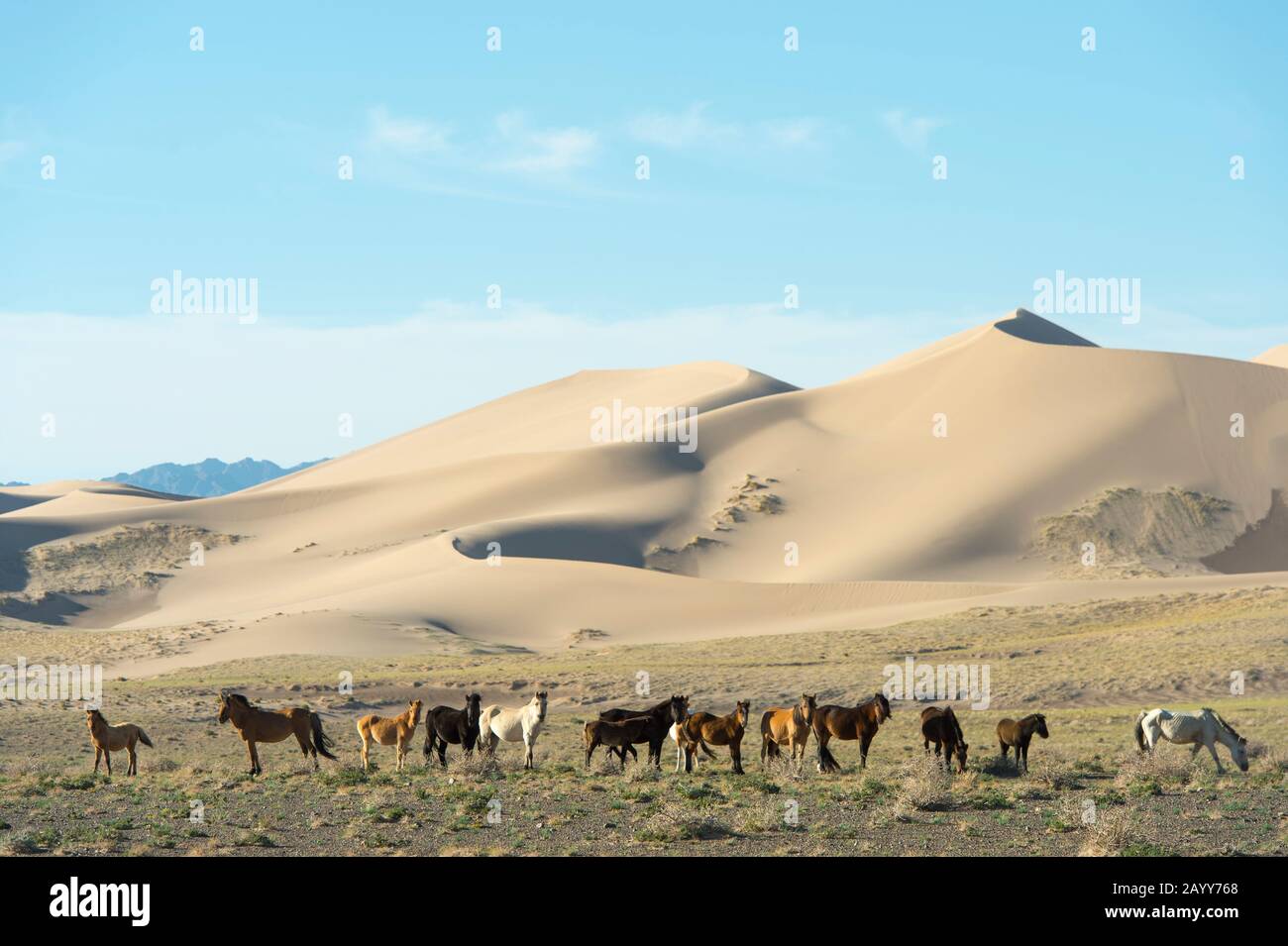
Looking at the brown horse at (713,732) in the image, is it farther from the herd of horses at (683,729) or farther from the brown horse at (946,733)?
the brown horse at (946,733)

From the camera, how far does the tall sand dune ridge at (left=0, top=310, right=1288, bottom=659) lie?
56.9m

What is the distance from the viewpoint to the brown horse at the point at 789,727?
17938 mm

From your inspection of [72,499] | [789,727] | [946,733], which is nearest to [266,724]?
[789,727]

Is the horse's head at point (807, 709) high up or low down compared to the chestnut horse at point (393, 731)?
up

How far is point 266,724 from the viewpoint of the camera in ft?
59.8

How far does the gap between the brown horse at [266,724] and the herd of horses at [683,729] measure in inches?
0.6

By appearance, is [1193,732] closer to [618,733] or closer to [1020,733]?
[1020,733]

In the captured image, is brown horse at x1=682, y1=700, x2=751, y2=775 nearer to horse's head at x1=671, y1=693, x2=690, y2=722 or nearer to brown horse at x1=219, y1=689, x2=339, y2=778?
horse's head at x1=671, y1=693, x2=690, y2=722

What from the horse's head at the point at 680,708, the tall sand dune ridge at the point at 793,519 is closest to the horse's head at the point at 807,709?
the horse's head at the point at 680,708

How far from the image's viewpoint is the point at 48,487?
487ft

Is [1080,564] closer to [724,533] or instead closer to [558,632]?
[724,533]

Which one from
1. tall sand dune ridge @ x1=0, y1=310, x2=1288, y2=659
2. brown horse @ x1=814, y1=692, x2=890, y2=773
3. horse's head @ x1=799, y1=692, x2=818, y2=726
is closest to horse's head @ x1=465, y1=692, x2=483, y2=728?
horse's head @ x1=799, y1=692, x2=818, y2=726
